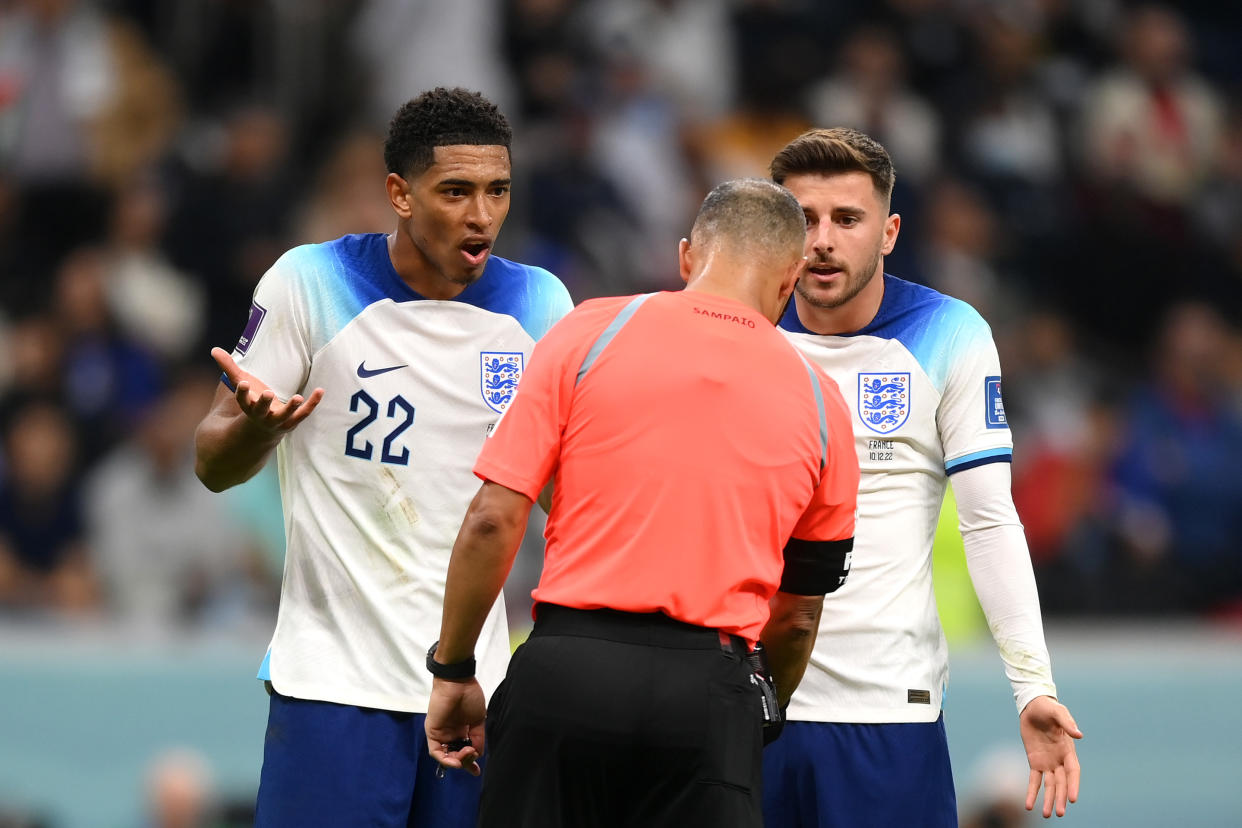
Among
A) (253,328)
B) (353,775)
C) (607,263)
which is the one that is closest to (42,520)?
(607,263)

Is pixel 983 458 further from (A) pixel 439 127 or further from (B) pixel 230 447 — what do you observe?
(B) pixel 230 447

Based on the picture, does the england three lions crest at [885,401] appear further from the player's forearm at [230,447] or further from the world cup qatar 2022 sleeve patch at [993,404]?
the player's forearm at [230,447]

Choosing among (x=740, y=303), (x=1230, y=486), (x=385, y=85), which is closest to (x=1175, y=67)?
(x=1230, y=486)

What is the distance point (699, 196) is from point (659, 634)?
7014mm

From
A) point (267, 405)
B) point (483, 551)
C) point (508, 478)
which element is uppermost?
point (267, 405)

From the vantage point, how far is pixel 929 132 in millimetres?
11672

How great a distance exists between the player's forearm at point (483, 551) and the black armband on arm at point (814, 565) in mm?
694

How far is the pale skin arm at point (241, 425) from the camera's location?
14.3 feet

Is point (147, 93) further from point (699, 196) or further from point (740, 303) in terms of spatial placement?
point (740, 303)

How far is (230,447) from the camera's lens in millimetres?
4531

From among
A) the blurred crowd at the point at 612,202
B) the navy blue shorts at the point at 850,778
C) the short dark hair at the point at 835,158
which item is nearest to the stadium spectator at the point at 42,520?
the blurred crowd at the point at 612,202

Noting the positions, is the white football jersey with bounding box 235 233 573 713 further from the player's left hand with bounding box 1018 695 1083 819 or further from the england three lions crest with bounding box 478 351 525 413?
the player's left hand with bounding box 1018 695 1083 819

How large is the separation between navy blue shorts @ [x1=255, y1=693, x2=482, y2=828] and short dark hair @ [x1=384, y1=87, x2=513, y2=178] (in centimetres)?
143

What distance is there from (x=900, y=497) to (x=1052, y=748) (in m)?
0.78
